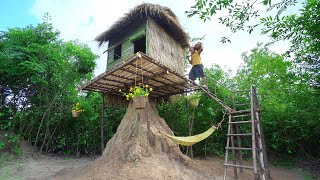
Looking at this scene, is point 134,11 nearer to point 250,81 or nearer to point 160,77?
point 160,77

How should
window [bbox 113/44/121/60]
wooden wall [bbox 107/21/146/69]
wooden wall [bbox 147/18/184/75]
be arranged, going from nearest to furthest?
wooden wall [bbox 147/18/184/75], wooden wall [bbox 107/21/146/69], window [bbox 113/44/121/60]

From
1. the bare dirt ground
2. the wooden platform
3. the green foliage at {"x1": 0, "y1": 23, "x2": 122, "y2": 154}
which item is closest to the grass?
the bare dirt ground

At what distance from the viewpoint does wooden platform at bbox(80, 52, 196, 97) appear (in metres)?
4.39

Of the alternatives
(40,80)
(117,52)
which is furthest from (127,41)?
(40,80)

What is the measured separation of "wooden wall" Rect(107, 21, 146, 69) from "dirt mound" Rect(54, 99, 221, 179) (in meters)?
2.14

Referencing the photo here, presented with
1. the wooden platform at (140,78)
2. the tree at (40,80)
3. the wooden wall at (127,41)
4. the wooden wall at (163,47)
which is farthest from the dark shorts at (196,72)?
the tree at (40,80)

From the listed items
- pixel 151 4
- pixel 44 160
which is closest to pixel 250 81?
pixel 151 4

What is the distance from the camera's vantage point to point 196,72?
18.6 feet

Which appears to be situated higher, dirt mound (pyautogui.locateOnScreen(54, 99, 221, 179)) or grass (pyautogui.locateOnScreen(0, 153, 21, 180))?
dirt mound (pyautogui.locateOnScreen(54, 99, 221, 179))

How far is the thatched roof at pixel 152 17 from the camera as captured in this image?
6.11 meters

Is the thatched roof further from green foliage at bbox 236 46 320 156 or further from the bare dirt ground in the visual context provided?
the bare dirt ground

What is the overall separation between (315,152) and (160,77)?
5.59 metres

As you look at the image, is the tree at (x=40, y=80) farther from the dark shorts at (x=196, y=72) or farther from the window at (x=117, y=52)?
the dark shorts at (x=196, y=72)

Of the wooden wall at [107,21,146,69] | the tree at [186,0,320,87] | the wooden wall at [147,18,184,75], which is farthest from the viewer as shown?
the wooden wall at [107,21,146,69]
